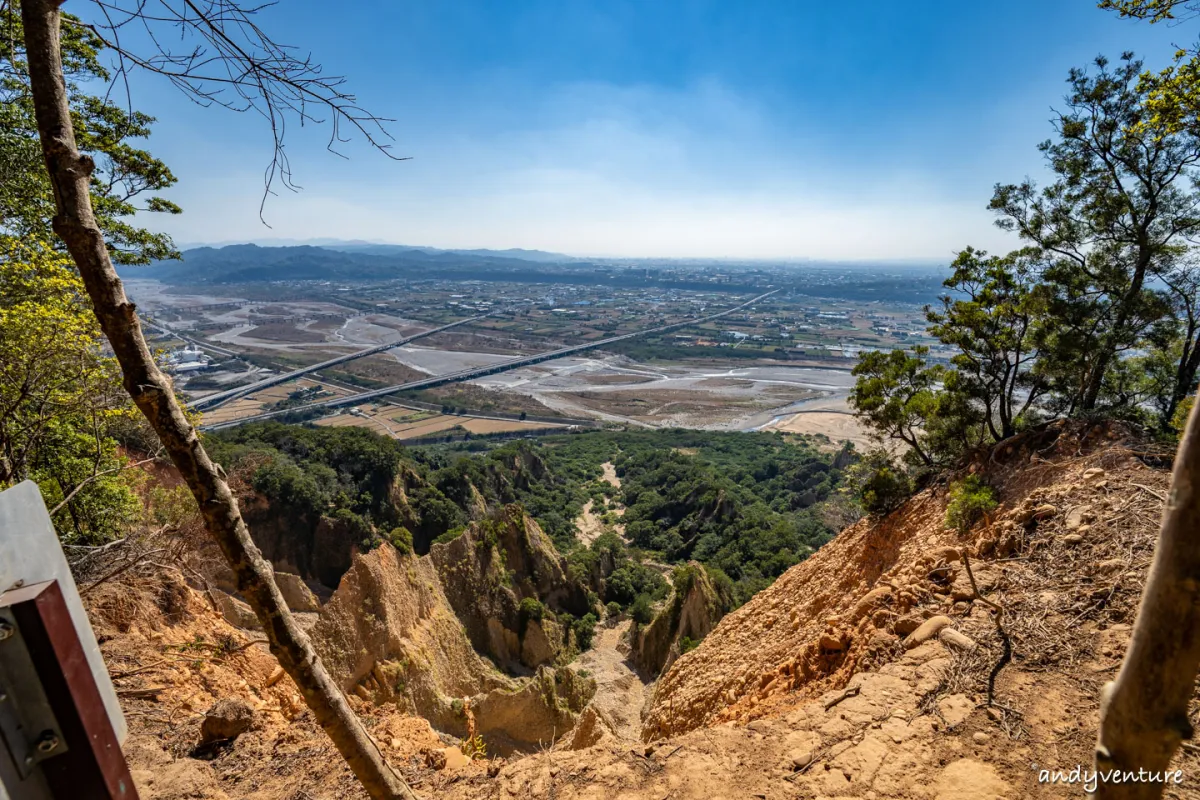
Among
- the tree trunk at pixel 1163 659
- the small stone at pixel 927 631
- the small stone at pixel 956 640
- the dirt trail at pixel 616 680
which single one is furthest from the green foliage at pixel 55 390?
the dirt trail at pixel 616 680

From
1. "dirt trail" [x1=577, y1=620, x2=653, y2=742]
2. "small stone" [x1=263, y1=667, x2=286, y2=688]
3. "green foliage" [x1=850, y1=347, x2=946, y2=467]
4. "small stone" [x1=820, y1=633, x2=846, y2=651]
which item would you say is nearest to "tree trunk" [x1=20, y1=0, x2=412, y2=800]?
"small stone" [x1=820, y1=633, x2=846, y2=651]

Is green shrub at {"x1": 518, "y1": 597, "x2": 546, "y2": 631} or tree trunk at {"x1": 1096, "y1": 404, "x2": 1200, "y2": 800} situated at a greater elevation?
tree trunk at {"x1": 1096, "y1": 404, "x2": 1200, "y2": 800}

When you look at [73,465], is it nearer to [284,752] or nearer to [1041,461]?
[284,752]

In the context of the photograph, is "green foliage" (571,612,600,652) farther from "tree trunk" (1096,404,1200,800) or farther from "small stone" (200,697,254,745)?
"tree trunk" (1096,404,1200,800)

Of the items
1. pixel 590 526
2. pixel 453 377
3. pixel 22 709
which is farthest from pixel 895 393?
pixel 453 377

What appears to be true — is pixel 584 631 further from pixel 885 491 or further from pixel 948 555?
pixel 948 555

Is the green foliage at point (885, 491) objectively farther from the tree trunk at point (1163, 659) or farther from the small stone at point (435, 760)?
the tree trunk at point (1163, 659)

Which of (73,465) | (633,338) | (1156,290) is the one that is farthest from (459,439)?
(633,338)
